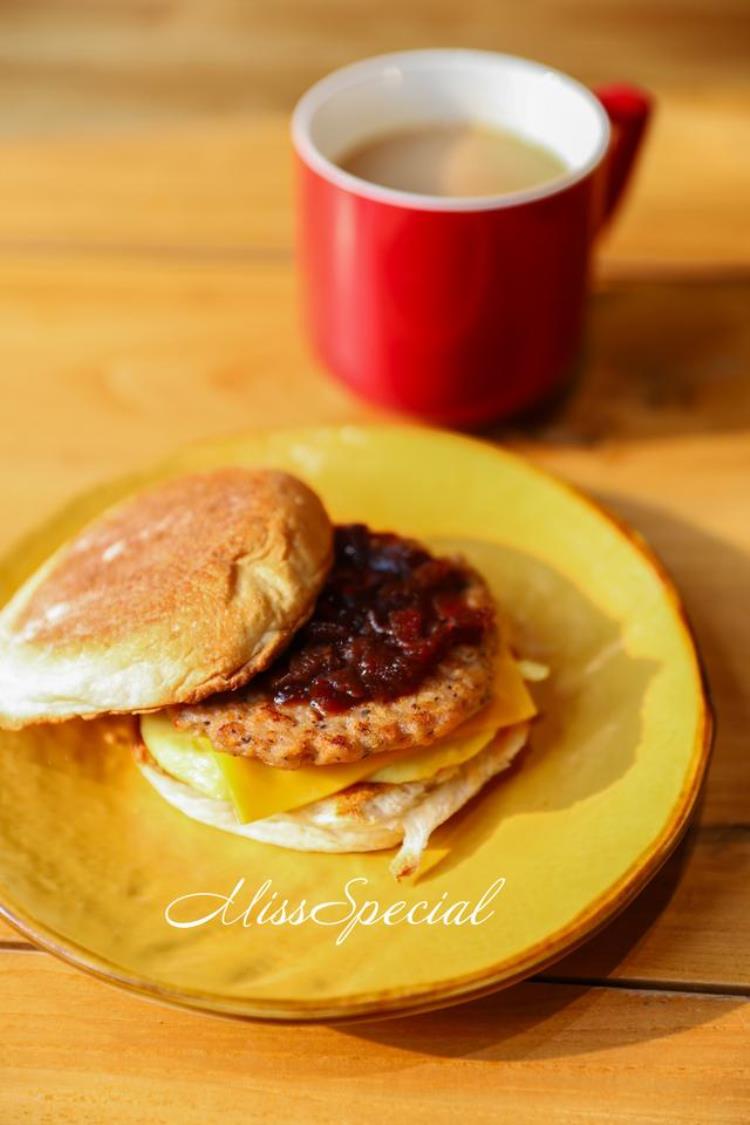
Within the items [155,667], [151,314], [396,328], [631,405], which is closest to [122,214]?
[151,314]

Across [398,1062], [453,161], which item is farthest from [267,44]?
[398,1062]

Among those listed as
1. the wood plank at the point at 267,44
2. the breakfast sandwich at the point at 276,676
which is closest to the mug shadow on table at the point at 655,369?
the breakfast sandwich at the point at 276,676

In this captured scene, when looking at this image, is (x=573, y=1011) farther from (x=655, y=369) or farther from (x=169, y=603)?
(x=655, y=369)

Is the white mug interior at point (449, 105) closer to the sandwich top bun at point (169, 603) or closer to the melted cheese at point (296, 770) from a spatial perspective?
the sandwich top bun at point (169, 603)

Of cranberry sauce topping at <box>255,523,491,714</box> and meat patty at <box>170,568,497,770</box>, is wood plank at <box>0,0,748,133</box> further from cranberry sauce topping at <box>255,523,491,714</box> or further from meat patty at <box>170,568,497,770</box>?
meat patty at <box>170,568,497,770</box>

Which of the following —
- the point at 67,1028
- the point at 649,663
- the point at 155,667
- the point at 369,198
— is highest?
the point at 369,198

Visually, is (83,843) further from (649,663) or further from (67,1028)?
(649,663)
